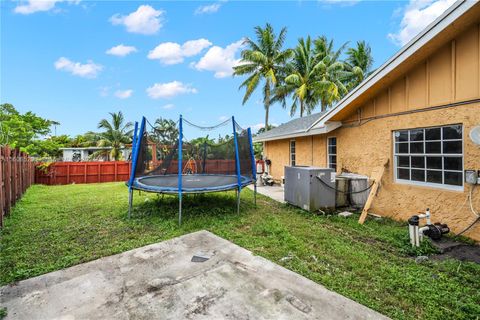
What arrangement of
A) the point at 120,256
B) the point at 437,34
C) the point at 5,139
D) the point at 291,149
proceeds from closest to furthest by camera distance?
the point at 120,256 < the point at 437,34 < the point at 291,149 < the point at 5,139

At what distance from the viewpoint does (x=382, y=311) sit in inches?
90.5

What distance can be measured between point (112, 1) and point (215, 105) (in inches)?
452

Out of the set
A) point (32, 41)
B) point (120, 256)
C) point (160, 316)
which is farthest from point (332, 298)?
point (32, 41)

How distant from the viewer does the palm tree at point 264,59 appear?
2127cm

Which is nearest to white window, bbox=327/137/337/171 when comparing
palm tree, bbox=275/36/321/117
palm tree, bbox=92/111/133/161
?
palm tree, bbox=275/36/321/117

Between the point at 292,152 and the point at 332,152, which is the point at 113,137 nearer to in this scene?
the point at 292,152

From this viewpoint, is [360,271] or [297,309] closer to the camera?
[297,309]

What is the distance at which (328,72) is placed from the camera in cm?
2245

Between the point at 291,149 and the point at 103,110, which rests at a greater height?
the point at 103,110

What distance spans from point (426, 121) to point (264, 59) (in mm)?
18264

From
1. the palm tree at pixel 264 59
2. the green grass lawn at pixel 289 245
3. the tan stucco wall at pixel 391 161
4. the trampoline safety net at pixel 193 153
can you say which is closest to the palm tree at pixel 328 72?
the palm tree at pixel 264 59

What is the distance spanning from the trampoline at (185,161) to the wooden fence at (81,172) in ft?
25.9

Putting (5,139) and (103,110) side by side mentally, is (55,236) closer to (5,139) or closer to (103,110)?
(5,139)

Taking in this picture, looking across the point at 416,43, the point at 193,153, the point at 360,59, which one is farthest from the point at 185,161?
the point at 360,59
